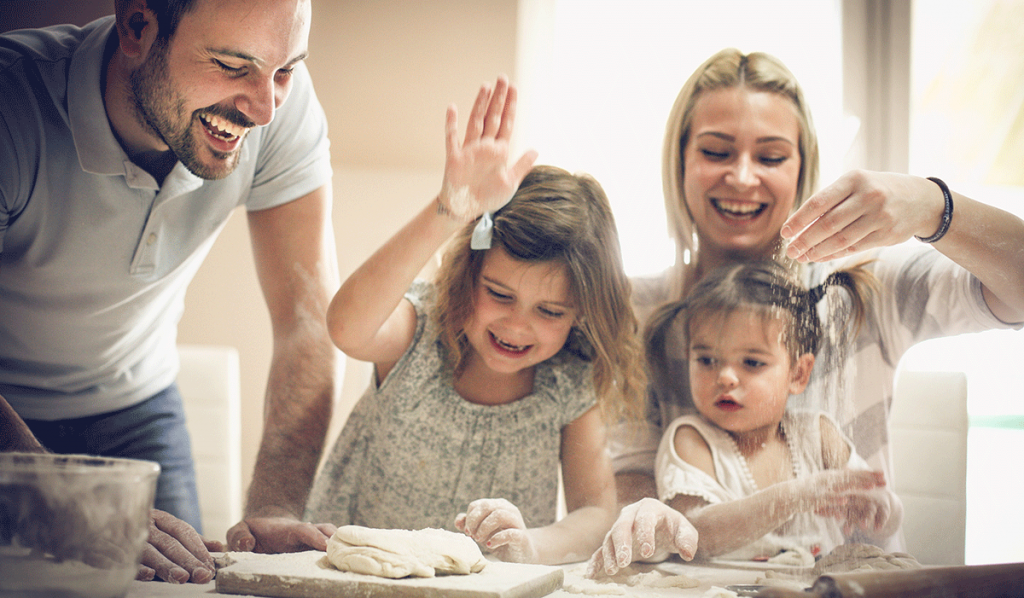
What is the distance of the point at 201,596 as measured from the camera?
597 mm

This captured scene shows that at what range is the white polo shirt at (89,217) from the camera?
28.2 inches

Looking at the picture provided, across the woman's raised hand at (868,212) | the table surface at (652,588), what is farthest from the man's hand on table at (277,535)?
the woman's raised hand at (868,212)

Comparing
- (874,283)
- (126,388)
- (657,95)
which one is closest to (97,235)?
(126,388)

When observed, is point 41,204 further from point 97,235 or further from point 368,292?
point 368,292

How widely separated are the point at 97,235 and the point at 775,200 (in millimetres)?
713

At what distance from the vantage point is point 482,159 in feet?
2.40

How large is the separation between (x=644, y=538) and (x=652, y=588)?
0.05m

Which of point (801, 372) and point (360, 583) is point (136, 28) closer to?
point (360, 583)

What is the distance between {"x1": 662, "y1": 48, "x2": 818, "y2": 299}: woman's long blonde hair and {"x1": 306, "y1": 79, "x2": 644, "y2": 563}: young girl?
71mm

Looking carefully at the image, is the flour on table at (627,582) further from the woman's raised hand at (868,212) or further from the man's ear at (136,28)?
the man's ear at (136,28)

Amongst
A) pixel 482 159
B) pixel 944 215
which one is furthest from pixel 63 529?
pixel 944 215

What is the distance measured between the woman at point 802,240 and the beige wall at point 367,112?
240 millimetres

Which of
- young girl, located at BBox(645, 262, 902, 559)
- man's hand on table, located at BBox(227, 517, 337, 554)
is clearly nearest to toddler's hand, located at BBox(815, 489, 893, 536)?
young girl, located at BBox(645, 262, 902, 559)

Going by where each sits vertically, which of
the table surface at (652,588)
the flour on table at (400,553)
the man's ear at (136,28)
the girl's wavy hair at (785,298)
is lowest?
the table surface at (652,588)
